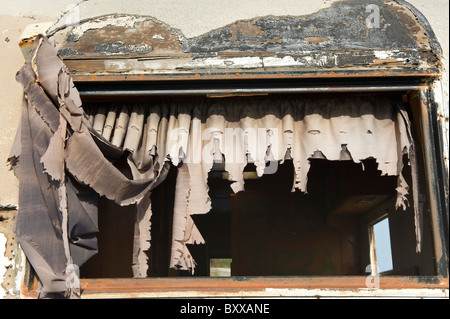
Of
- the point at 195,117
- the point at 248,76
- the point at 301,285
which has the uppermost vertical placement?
the point at 248,76

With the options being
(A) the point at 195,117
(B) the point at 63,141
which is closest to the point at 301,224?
(A) the point at 195,117

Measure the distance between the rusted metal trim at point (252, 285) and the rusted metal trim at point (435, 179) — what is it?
0.49 ft

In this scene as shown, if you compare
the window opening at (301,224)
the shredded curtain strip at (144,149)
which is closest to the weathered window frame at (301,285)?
the shredded curtain strip at (144,149)

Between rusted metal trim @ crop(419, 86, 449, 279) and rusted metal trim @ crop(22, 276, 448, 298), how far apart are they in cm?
15

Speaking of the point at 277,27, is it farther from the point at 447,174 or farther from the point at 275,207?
the point at 275,207

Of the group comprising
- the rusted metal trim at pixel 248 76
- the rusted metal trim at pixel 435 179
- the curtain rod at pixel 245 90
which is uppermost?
the rusted metal trim at pixel 248 76

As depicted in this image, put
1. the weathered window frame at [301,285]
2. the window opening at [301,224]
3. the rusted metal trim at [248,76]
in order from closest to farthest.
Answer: the weathered window frame at [301,285] < the rusted metal trim at [248,76] < the window opening at [301,224]

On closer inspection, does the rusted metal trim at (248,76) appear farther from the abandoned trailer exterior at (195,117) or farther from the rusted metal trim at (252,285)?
the rusted metal trim at (252,285)

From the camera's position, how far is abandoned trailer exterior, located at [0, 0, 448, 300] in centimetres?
293

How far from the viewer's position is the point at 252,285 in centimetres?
290

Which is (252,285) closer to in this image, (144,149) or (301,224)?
(144,149)

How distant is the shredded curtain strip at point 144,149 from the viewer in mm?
2947

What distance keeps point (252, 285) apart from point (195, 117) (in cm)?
110

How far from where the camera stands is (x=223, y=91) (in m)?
3.17
